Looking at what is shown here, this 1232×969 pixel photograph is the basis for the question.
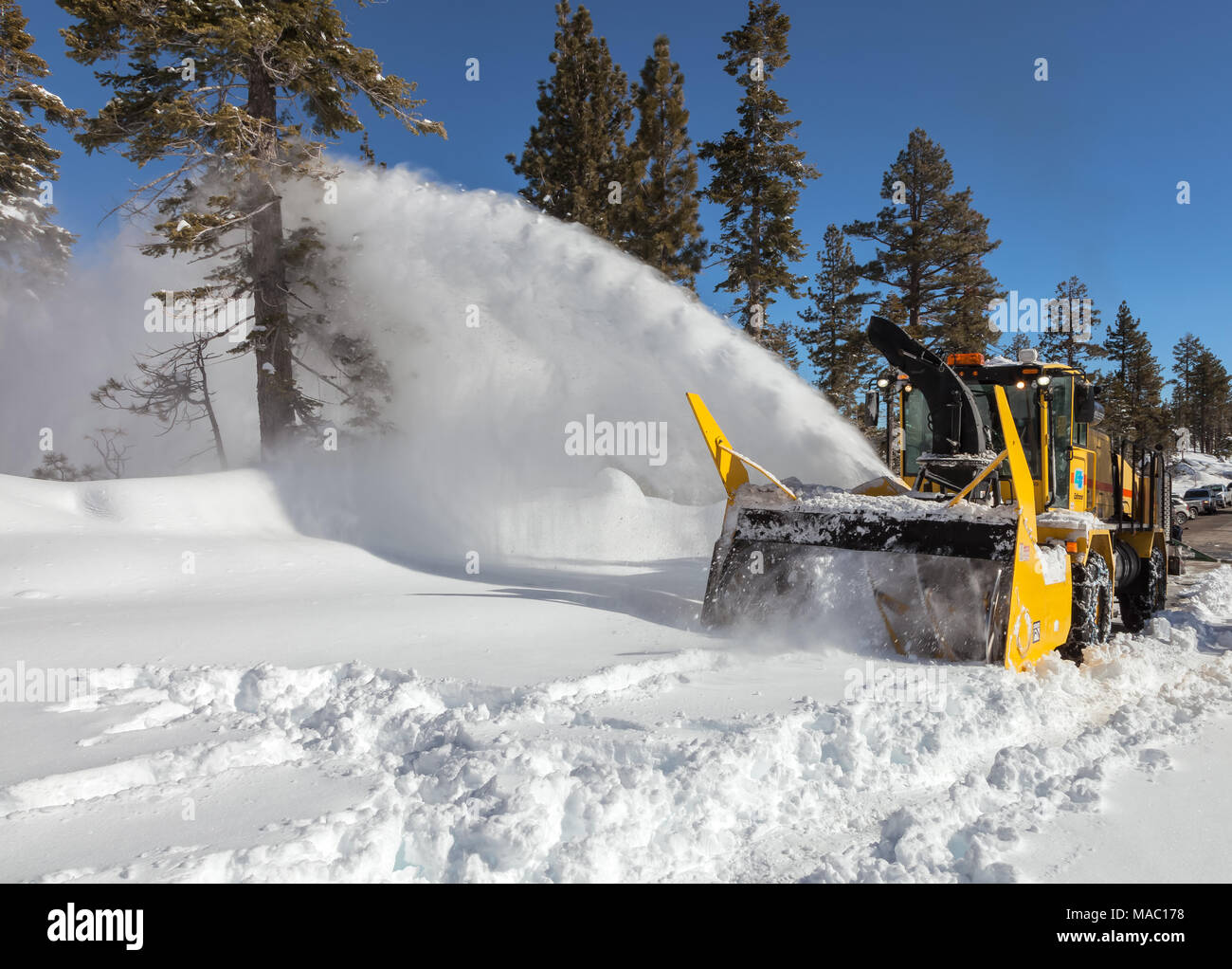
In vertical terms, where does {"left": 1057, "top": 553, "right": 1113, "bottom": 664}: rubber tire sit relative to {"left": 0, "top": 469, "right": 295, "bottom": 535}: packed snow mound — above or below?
below

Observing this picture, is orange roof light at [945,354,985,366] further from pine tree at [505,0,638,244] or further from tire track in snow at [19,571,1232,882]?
pine tree at [505,0,638,244]

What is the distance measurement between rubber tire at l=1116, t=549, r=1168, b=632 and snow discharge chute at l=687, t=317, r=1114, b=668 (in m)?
4.06

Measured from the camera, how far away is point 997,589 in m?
4.91

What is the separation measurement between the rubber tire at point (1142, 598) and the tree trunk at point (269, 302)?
42.2 ft

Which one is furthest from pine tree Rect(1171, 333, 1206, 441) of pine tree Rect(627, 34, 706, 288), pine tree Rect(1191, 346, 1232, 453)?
pine tree Rect(627, 34, 706, 288)

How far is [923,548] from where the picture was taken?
5.23m

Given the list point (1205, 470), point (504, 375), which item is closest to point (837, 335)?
point (504, 375)

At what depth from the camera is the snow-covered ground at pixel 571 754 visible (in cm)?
248

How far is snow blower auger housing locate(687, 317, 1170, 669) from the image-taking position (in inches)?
200

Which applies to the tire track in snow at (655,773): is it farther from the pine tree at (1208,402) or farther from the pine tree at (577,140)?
the pine tree at (1208,402)

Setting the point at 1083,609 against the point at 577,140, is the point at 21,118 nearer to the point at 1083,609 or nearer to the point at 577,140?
the point at 577,140

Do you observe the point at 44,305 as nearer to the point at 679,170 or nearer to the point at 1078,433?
the point at 679,170

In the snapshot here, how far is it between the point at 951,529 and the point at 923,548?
0.77 feet
